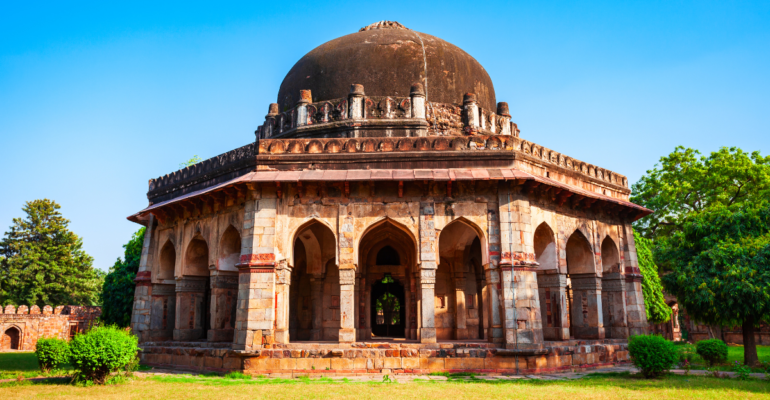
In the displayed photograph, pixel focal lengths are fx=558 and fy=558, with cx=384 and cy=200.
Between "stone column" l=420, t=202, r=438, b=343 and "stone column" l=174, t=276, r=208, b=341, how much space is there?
6.16 meters

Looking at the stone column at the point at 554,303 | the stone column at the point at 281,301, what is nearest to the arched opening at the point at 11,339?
the stone column at the point at 281,301

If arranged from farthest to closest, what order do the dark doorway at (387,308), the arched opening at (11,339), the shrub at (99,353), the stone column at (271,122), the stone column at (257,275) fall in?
the arched opening at (11,339)
the dark doorway at (387,308)
the stone column at (271,122)
the stone column at (257,275)
the shrub at (99,353)

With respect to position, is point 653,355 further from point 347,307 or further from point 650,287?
point 650,287

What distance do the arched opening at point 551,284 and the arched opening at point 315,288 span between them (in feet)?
15.9

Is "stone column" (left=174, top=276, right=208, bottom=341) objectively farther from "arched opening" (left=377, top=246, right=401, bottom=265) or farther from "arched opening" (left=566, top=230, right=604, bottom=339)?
"arched opening" (left=566, top=230, right=604, bottom=339)

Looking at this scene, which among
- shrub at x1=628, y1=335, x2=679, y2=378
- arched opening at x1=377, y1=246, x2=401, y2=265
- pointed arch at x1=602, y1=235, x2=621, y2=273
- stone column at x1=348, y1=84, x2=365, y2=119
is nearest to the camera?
shrub at x1=628, y1=335, x2=679, y2=378

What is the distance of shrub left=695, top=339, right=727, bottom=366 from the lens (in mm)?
13070

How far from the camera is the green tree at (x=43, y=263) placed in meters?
32.1

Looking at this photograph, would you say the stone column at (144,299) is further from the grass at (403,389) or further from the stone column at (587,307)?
the stone column at (587,307)

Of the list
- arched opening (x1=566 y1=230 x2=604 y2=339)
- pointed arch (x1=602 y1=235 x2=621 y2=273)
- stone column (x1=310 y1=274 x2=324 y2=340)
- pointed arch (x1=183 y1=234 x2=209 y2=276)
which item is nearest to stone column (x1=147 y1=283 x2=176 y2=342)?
pointed arch (x1=183 y1=234 x2=209 y2=276)

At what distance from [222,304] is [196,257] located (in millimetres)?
1661

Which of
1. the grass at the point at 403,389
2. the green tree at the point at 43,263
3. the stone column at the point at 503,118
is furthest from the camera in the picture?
the green tree at the point at 43,263

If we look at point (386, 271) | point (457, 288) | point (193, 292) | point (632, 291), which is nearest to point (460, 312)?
point (457, 288)

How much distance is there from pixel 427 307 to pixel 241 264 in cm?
388
